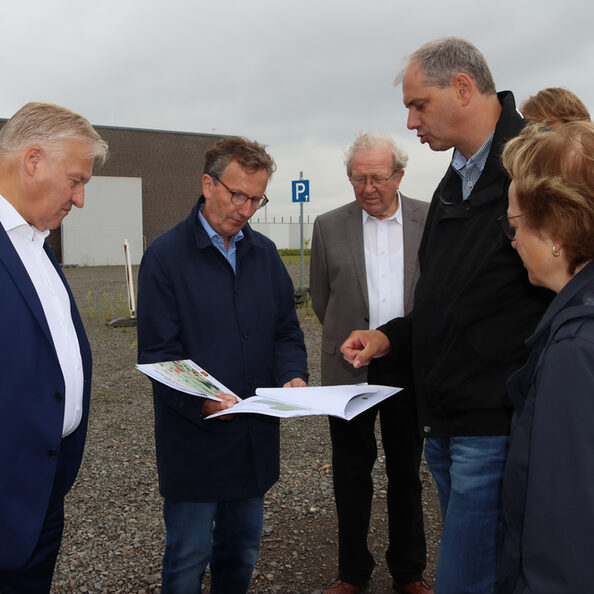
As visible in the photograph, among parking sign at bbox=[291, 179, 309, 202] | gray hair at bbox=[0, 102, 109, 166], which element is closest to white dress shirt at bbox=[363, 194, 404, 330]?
gray hair at bbox=[0, 102, 109, 166]

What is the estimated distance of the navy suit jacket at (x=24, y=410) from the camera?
6.09 feet

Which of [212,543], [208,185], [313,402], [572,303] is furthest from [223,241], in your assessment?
[572,303]

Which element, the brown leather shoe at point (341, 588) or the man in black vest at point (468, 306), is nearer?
the man in black vest at point (468, 306)

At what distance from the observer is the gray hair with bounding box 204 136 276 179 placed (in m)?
2.53

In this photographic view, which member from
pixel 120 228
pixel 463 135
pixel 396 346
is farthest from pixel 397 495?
pixel 120 228

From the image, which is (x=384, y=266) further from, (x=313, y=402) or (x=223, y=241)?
(x=313, y=402)

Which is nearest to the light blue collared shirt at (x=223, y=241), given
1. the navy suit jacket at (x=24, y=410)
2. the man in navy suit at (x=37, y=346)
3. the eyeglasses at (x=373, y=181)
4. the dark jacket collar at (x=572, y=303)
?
the man in navy suit at (x=37, y=346)

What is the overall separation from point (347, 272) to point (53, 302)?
1.71 metres

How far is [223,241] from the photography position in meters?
2.62

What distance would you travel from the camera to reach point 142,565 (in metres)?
3.39

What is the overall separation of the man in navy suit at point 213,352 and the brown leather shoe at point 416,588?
1.00 m

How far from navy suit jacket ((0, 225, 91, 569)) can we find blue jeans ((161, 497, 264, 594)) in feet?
2.16

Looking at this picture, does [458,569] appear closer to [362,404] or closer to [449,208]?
[362,404]

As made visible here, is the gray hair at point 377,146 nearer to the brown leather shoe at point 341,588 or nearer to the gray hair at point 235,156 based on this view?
the gray hair at point 235,156
